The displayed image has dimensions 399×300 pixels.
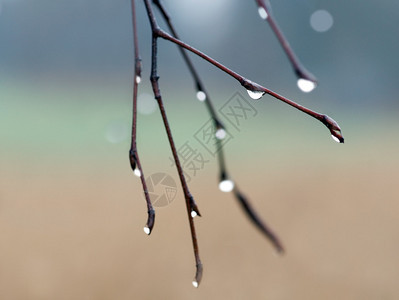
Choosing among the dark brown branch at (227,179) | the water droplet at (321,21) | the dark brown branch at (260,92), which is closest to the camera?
the dark brown branch at (260,92)

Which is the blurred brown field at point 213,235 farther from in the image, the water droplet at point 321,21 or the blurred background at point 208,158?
the water droplet at point 321,21

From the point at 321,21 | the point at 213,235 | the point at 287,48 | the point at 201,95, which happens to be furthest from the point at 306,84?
the point at 321,21

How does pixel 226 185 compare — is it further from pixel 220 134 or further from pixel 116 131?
pixel 116 131

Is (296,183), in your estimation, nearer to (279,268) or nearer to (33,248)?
(279,268)

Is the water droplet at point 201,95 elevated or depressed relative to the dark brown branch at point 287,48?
depressed

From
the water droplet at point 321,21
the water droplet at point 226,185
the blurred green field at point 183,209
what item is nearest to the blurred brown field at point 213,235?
the blurred green field at point 183,209

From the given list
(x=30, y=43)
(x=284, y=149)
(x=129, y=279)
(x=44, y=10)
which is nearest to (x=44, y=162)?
(x=30, y=43)

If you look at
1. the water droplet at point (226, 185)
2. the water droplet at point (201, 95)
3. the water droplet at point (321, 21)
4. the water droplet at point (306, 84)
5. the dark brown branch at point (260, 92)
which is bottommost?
the water droplet at point (226, 185)

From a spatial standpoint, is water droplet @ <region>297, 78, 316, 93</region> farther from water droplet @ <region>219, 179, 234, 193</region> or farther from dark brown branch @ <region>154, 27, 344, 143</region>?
water droplet @ <region>219, 179, 234, 193</region>
